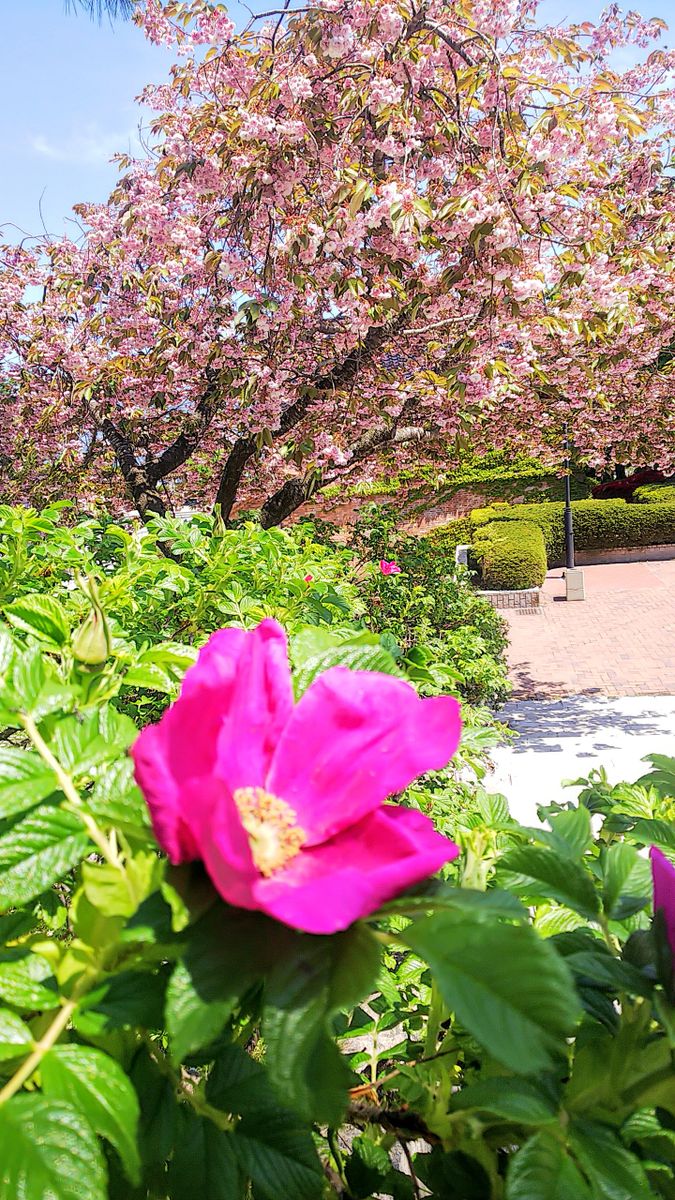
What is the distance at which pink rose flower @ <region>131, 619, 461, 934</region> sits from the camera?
38cm

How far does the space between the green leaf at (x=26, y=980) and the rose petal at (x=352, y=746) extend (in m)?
0.18

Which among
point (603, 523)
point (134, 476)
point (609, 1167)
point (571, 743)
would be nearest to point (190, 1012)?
point (609, 1167)

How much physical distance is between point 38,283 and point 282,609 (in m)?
6.82

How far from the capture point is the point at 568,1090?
1.63 feet

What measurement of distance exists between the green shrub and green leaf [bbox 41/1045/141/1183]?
22.3m

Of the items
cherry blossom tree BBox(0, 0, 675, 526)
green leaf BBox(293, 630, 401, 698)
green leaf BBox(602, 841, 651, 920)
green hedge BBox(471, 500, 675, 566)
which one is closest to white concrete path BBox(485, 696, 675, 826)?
cherry blossom tree BBox(0, 0, 675, 526)

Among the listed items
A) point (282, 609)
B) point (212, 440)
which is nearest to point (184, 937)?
point (282, 609)

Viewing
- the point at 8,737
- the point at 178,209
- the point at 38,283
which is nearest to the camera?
the point at 8,737

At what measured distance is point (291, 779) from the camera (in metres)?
0.47

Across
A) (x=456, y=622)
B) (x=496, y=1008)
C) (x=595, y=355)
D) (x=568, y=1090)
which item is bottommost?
(x=456, y=622)

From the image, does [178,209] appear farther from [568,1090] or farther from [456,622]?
[568,1090]

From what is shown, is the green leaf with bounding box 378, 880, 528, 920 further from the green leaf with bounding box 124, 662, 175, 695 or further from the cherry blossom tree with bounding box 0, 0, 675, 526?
the cherry blossom tree with bounding box 0, 0, 675, 526

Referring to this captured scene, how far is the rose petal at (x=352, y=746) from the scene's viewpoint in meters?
0.45

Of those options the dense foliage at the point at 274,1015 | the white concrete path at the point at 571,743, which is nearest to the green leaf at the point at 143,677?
the dense foliage at the point at 274,1015
